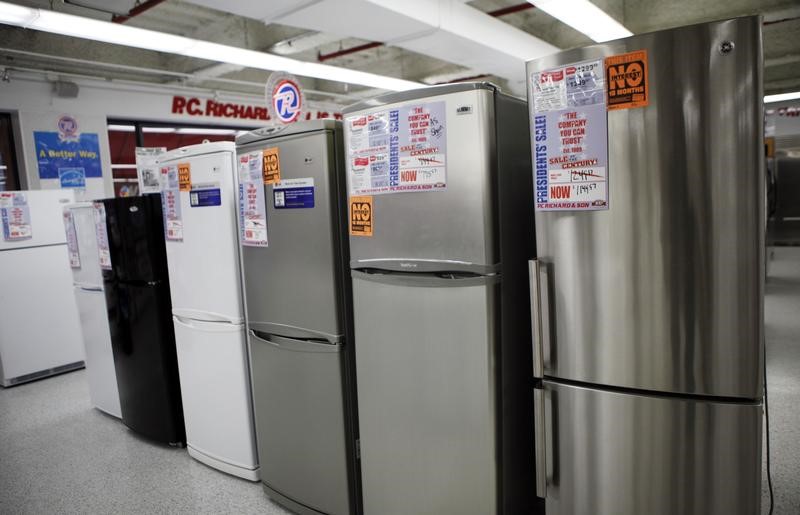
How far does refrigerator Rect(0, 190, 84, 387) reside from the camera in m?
4.39

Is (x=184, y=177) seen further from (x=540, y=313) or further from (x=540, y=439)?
(x=540, y=439)

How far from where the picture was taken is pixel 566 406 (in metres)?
1.51

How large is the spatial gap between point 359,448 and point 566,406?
99cm

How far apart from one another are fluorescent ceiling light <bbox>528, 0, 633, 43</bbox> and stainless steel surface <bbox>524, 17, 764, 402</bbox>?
2845mm

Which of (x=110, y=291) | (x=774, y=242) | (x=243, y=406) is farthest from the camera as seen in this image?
(x=774, y=242)

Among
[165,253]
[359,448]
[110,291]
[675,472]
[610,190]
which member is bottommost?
[359,448]

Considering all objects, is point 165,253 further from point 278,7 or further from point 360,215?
point 278,7

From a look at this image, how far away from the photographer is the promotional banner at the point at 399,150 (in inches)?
64.1

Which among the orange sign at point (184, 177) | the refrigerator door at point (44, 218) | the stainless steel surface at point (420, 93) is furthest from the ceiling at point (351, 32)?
the stainless steel surface at point (420, 93)

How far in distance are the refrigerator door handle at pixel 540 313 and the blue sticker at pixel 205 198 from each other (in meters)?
1.71

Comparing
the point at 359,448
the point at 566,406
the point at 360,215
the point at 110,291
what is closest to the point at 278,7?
the point at 110,291

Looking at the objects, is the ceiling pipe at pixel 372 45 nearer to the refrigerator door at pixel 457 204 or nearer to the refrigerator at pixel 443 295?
the refrigerator at pixel 443 295

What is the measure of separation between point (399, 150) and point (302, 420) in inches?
51.2

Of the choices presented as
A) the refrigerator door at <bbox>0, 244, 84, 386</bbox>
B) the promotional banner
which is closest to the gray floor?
the refrigerator door at <bbox>0, 244, 84, 386</bbox>
